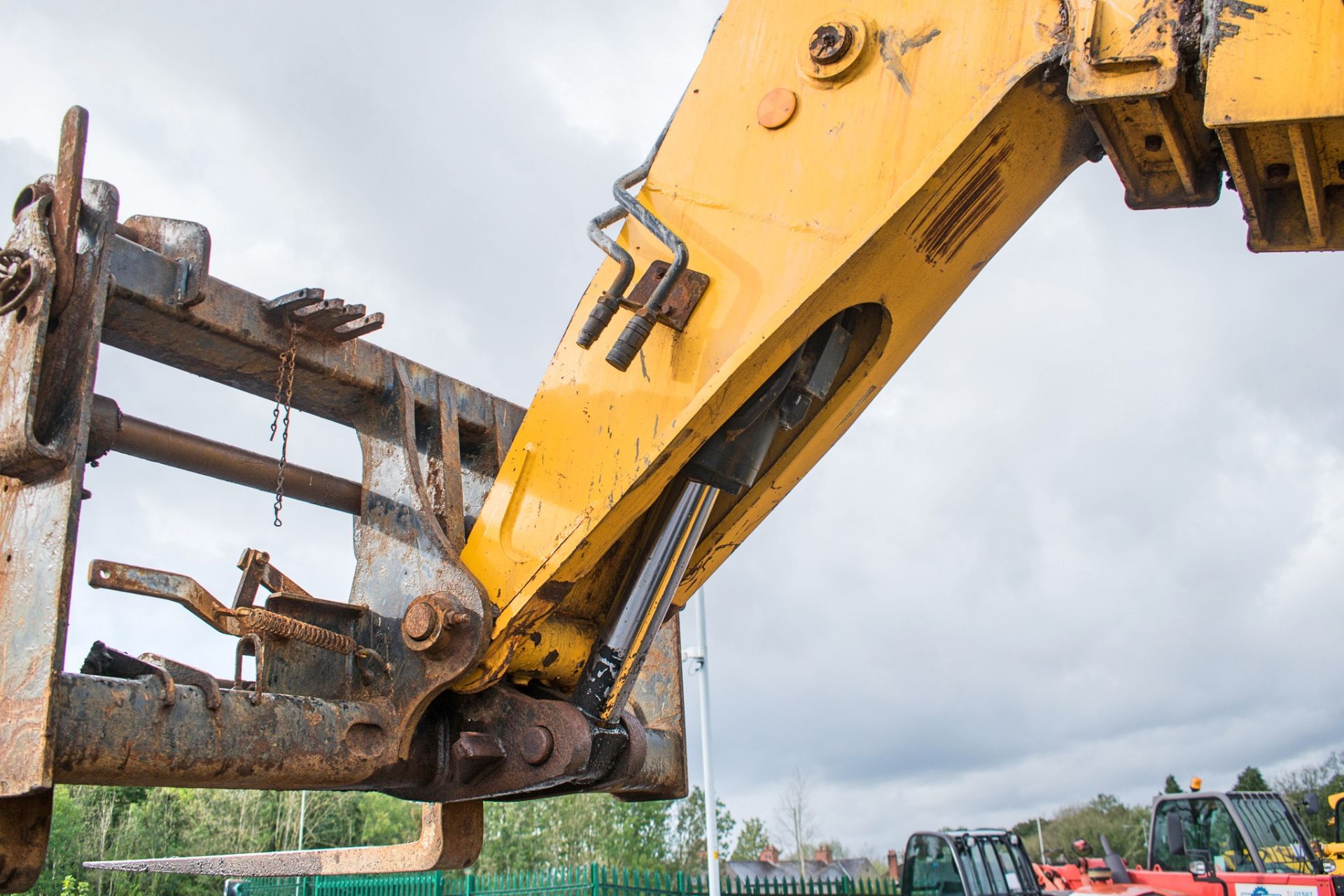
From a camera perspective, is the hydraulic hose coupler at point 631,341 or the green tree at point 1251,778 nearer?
the hydraulic hose coupler at point 631,341

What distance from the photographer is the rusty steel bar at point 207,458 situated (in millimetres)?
3143

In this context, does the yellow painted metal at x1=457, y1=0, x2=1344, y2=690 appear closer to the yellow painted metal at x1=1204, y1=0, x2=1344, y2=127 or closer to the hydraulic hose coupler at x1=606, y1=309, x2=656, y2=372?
the yellow painted metal at x1=1204, y1=0, x2=1344, y2=127

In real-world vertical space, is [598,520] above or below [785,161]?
below

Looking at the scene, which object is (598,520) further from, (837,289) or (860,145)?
(860,145)

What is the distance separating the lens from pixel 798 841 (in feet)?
123

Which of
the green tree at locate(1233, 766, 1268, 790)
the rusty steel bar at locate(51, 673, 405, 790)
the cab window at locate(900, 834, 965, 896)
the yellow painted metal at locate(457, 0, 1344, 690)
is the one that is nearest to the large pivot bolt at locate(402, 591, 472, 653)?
the yellow painted metal at locate(457, 0, 1344, 690)

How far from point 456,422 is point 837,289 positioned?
155 centimetres

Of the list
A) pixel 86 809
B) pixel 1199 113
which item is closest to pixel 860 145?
pixel 1199 113

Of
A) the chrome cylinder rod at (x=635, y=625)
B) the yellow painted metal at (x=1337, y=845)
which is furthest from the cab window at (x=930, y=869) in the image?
the chrome cylinder rod at (x=635, y=625)

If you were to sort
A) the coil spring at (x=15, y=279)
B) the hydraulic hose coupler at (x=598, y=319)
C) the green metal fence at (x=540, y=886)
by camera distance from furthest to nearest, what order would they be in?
the green metal fence at (x=540, y=886) < the hydraulic hose coupler at (x=598, y=319) < the coil spring at (x=15, y=279)

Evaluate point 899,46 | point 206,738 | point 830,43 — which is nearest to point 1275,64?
point 899,46

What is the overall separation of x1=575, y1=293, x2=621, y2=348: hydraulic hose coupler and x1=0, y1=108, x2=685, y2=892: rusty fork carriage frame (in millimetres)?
771

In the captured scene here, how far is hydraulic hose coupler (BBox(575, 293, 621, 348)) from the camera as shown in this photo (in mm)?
3115

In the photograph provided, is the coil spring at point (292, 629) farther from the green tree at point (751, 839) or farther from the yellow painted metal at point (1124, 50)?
the green tree at point (751, 839)
